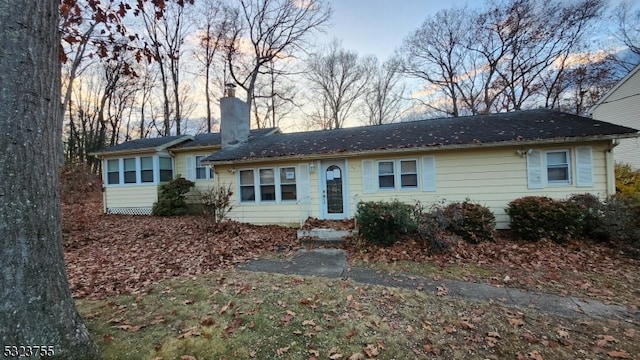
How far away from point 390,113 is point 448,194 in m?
20.4

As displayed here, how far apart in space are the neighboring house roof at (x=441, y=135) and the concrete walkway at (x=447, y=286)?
4212 mm

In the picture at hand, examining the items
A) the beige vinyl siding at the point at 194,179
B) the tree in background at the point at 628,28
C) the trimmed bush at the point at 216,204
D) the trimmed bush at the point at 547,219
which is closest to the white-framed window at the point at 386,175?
the trimmed bush at the point at 547,219

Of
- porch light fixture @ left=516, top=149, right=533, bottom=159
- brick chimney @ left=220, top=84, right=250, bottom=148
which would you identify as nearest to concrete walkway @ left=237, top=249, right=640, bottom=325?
porch light fixture @ left=516, top=149, right=533, bottom=159

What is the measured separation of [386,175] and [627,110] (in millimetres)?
15172

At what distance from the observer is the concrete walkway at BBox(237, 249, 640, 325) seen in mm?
4066

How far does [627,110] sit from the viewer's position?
48.8 feet

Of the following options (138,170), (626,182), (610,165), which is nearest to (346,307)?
(610,165)

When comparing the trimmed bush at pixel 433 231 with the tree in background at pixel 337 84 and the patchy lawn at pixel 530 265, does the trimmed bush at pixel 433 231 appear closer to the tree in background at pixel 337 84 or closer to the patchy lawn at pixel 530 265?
the patchy lawn at pixel 530 265

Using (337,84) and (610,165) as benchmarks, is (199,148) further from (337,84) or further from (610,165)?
(337,84)

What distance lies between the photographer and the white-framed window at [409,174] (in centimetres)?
946

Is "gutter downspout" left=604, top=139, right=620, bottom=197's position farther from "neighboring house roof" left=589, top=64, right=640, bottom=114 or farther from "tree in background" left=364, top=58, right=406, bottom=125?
"tree in background" left=364, top=58, right=406, bottom=125

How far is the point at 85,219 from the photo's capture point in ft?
35.9

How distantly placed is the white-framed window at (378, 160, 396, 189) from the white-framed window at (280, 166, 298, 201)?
3.04 meters

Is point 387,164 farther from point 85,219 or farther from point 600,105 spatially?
point 600,105
